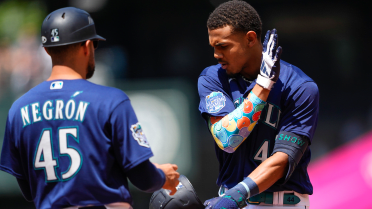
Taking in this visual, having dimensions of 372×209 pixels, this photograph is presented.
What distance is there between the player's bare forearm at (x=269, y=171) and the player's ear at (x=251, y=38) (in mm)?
A: 768

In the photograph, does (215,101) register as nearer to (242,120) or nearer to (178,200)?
(242,120)

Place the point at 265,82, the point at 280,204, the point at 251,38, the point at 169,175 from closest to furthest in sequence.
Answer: the point at 169,175 < the point at 265,82 < the point at 280,204 < the point at 251,38

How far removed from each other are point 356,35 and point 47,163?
614 centimetres

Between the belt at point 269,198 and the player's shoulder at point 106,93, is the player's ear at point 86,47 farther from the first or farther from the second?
the belt at point 269,198

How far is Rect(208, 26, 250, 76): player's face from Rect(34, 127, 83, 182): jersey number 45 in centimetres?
115

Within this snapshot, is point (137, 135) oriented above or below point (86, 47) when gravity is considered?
below

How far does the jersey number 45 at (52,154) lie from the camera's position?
1986 millimetres

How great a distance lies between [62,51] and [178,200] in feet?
4.10

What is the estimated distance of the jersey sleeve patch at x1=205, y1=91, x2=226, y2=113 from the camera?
2572 millimetres

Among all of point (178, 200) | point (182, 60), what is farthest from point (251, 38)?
point (182, 60)

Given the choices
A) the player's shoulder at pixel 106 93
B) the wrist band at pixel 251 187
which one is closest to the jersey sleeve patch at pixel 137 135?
the player's shoulder at pixel 106 93

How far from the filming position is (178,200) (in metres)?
2.69

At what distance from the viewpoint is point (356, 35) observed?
6762 millimetres

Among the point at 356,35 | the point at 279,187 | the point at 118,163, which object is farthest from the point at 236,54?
the point at 356,35
